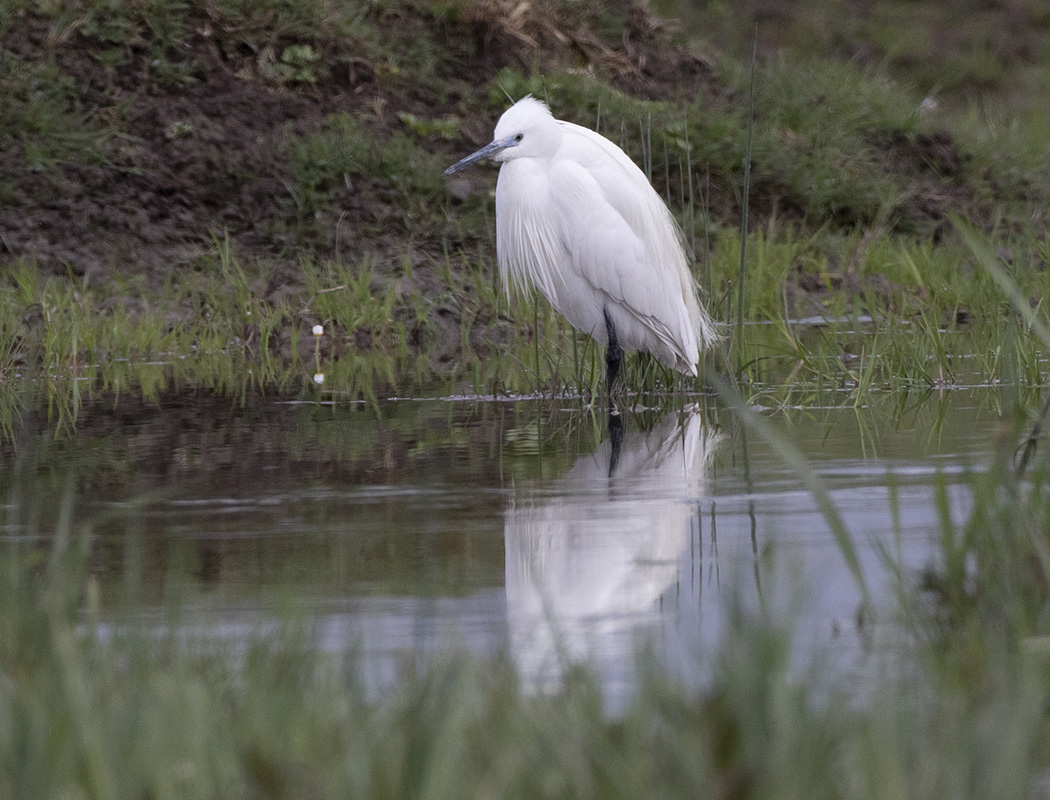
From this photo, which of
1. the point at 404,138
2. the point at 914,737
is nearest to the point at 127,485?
the point at 914,737

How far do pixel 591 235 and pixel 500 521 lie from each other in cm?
356

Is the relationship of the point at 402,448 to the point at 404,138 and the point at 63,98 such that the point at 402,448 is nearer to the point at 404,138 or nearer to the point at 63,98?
the point at 404,138

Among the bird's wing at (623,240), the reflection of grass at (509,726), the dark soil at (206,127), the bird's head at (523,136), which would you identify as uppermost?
the dark soil at (206,127)

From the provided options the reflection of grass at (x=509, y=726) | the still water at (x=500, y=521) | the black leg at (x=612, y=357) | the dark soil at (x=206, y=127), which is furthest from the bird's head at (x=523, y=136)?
the reflection of grass at (x=509, y=726)

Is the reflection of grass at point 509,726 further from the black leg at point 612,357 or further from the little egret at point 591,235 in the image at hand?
the little egret at point 591,235

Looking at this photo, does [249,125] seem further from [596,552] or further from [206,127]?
[596,552]

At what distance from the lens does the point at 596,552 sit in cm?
301

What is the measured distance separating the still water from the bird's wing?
1.17 meters

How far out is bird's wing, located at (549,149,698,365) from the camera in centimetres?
670

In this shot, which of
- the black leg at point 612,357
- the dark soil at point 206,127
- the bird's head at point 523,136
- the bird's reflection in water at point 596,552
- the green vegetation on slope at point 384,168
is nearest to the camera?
the bird's reflection in water at point 596,552

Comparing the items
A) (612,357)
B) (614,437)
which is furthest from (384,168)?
(614,437)

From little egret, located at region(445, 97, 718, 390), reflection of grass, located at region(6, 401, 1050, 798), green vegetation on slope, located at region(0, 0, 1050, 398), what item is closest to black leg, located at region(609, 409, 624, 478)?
little egret, located at region(445, 97, 718, 390)

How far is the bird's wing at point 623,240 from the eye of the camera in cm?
670

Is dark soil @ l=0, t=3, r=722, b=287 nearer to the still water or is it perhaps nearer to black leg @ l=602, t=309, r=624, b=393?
black leg @ l=602, t=309, r=624, b=393
